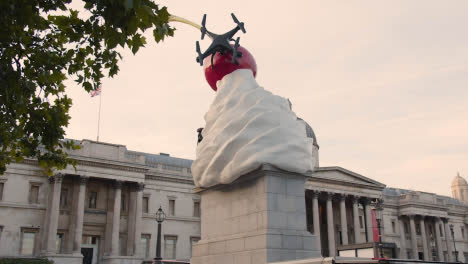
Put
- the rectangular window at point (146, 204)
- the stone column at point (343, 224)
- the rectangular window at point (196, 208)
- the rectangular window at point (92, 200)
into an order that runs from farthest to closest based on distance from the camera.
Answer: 1. the stone column at point (343, 224)
2. the rectangular window at point (196, 208)
3. the rectangular window at point (146, 204)
4. the rectangular window at point (92, 200)

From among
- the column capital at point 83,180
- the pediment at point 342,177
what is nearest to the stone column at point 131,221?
the column capital at point 83,180

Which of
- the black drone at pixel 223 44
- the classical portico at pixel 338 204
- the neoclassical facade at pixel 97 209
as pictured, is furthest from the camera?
the classical portico at pixel 338 204

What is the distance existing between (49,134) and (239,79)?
6.96 m

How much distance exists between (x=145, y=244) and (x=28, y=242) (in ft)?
35.2

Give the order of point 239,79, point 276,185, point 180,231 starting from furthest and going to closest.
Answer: point 180,231 → point 239,79 → point 276,185

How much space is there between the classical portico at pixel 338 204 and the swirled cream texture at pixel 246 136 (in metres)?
36.9

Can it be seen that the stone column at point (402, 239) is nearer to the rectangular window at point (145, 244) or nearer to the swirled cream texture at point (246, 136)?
the rectangular window at point (145, 244)

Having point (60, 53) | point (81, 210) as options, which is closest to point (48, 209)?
point (81, 210)

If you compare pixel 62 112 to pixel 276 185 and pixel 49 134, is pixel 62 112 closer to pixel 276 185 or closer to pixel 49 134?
pixel 49 134

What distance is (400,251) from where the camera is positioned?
6306 centimetres

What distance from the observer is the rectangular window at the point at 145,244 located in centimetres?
4584

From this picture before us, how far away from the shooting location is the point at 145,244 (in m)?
46.3

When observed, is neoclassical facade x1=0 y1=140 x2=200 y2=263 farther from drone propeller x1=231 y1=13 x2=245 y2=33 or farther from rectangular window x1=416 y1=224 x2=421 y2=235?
rectangular window x1=416 y1=224 x2=421 y2=235

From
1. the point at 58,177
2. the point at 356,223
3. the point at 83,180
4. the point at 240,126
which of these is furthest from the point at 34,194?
the point at 356,223
